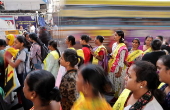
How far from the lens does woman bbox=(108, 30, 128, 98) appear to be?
3.32 meters

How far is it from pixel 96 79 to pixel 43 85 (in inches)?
17.7

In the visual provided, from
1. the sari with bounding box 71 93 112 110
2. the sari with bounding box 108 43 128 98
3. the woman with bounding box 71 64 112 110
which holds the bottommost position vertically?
the sari with bounding box 108 43 128 98

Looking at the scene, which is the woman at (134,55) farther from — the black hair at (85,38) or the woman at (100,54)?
the black hair at (85,38)

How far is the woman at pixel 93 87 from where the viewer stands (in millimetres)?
1297

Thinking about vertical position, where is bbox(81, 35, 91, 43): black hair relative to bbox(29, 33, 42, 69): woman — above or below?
above

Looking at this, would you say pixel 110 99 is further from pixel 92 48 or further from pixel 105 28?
pixel 105 28

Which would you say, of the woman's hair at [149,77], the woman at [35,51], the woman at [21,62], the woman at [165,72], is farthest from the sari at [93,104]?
the woman at [35,51]

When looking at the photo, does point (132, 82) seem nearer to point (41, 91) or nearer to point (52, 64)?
point (41, 91)

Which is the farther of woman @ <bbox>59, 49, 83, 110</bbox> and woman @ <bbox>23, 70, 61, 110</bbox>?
woman @ <bbox>59, 49, 83, 110</bbox>

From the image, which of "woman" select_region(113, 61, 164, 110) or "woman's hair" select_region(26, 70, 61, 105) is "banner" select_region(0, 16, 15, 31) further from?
"woman" select_region(113, 61, 164, 110)

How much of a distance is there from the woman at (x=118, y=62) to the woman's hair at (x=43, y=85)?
209cm

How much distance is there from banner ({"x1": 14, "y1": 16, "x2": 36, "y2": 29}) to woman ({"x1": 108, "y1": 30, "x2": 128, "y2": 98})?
24.1ft

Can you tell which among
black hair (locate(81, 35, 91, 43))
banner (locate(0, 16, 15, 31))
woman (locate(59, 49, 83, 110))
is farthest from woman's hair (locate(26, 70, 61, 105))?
banner (locate(0, 16, 15, 31))

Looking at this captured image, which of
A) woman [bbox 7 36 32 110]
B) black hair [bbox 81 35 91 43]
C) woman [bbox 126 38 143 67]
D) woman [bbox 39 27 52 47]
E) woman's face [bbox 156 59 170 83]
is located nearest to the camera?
woman's face [bbox 156 59 170 83]
